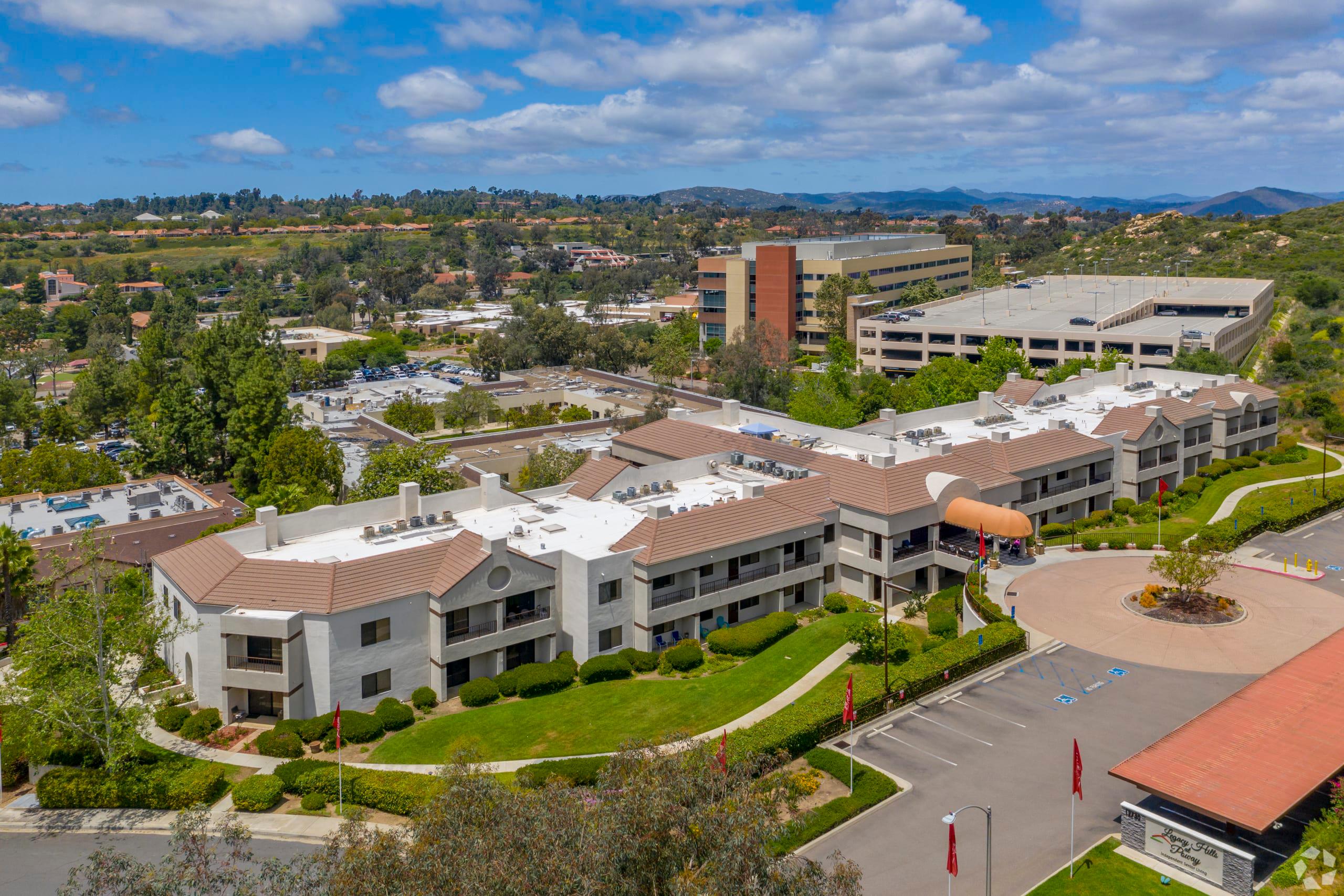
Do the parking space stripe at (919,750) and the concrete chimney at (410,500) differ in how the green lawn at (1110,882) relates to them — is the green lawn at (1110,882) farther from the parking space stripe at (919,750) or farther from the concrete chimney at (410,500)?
the concrete chimney at (410,500)

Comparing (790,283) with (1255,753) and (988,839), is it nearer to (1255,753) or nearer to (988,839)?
(1255,753)

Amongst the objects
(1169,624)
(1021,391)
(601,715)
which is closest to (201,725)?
(601,715)

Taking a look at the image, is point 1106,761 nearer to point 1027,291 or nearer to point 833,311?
point 833,311

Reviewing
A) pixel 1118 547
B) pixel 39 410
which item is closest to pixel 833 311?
pixel 1118 547

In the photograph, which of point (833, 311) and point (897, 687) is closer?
point (897, 687)

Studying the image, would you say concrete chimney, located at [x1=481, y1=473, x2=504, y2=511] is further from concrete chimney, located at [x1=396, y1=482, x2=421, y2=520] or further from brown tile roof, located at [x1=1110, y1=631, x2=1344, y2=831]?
brown tile roof, located at [x1=1110, y1=631, x2=1344, y2=831]

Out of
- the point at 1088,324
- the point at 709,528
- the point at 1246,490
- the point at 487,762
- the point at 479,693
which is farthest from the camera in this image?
the point at 1088,324

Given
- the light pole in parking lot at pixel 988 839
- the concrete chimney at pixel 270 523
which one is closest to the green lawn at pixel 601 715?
the light pole in parking lot at pixel 988 839
